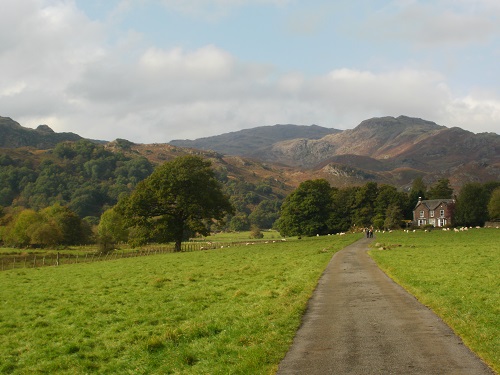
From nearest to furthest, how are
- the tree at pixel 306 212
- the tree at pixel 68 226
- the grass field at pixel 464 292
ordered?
1. the grass field at pixel 464 292
2. the tree at pixel 306 212
3. the tree at pixel 68 226

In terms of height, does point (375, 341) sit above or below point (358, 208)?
below

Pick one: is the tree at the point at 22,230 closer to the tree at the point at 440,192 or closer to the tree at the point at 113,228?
the tree at the point at 113,228

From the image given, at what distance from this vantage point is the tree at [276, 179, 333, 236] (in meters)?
104

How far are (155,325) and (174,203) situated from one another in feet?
185

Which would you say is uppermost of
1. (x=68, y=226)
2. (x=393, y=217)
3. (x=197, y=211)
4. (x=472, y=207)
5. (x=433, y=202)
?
(x=433, y=202)

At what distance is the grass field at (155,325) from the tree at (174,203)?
39759 mm

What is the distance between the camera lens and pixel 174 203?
73625mm

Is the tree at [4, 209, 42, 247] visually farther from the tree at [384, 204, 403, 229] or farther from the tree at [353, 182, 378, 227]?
the tree at [384, 204, 403, 229]

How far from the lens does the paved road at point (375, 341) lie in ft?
35.4

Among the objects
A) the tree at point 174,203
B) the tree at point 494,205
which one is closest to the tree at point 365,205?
the tree at point 494,205

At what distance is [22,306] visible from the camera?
81.3 feet

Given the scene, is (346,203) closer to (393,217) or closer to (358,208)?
(358,208)

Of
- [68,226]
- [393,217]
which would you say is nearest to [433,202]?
[393,217]

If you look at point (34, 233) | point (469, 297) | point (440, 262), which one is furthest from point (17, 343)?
point (34, 233)
